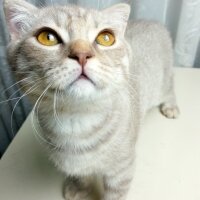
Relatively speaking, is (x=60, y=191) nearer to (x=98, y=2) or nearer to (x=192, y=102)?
(x=192, y=102)

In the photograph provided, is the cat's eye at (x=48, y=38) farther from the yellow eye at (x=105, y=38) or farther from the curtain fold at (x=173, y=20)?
the curtain fold at (x=173, y=20)

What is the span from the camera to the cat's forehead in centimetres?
59

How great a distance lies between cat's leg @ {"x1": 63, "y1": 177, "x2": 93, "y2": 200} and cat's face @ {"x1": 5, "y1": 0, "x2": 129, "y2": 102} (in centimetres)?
31

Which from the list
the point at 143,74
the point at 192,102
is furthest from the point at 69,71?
the point at 192,102

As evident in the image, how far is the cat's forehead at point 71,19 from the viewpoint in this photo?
594 mm

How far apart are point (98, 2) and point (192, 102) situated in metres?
0.46

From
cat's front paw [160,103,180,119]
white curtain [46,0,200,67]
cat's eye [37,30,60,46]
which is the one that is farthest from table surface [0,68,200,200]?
cat's eye [37,30,60,46]

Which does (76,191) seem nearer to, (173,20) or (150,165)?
Answer: (150,165)

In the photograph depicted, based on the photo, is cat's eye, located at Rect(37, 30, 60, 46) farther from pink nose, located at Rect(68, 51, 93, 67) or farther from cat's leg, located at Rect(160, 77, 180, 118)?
cat's leg, located at Rect(160, 77, 180, 118)

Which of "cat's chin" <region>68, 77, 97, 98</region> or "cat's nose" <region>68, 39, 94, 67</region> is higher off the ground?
"cat's nose" <region>68, 39, 94, 67</region>

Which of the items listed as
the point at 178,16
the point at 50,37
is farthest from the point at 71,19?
the point at 178,16

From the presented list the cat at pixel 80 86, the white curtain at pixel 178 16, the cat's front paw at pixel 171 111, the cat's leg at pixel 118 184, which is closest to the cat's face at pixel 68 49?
the cat at pixel 80 86

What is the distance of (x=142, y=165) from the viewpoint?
0.84m

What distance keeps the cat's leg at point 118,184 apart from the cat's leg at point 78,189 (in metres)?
0.07
